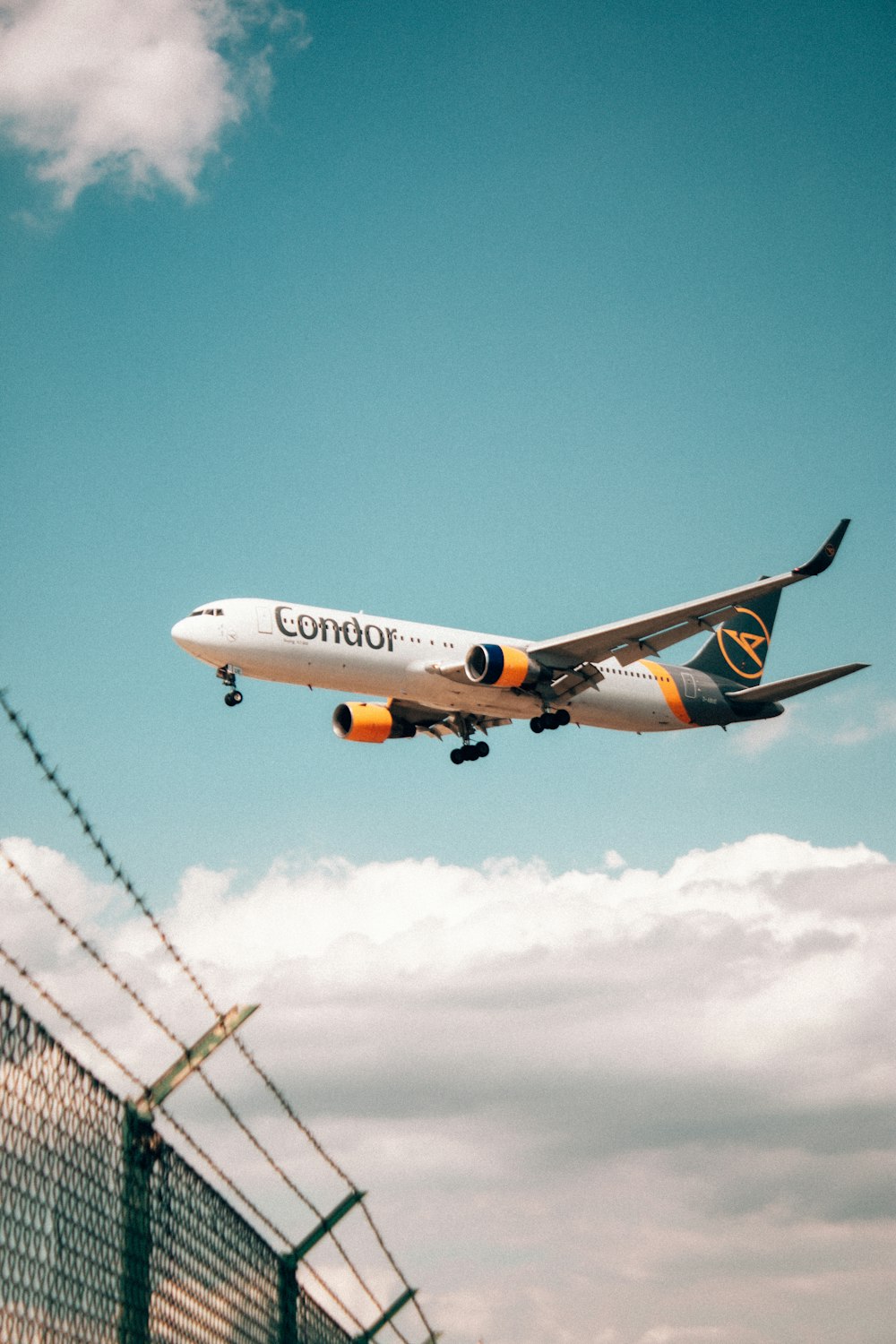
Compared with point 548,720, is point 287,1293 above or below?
below

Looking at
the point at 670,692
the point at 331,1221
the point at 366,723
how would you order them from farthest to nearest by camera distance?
the point at 670,692 → the point at 366,723 → the point at 331,1221

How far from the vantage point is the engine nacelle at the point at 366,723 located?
209 ft

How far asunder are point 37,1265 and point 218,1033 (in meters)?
6.54

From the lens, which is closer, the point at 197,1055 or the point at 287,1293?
the point at 197,1055

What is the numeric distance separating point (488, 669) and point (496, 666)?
35 cm

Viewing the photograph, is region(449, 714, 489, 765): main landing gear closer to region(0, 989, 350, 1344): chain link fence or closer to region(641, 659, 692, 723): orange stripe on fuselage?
region(641, 659, 692, 723): orange stripe on fuselage

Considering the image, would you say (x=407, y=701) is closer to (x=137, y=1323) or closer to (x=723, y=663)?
(x=723, y=663)

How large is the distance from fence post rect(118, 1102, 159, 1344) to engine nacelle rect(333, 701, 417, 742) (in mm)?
30214

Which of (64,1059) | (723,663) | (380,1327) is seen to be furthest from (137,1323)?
(723,663)

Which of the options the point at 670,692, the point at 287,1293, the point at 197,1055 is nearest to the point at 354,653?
the point at 670,692

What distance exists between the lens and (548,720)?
61.6 metres

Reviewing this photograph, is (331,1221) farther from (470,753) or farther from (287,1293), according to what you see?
(470,753)

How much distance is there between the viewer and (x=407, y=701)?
205ft

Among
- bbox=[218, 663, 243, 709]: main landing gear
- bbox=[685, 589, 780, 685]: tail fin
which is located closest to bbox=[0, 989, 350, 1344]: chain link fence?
bbox=[218, 663, 243, 709]: main landing gear
